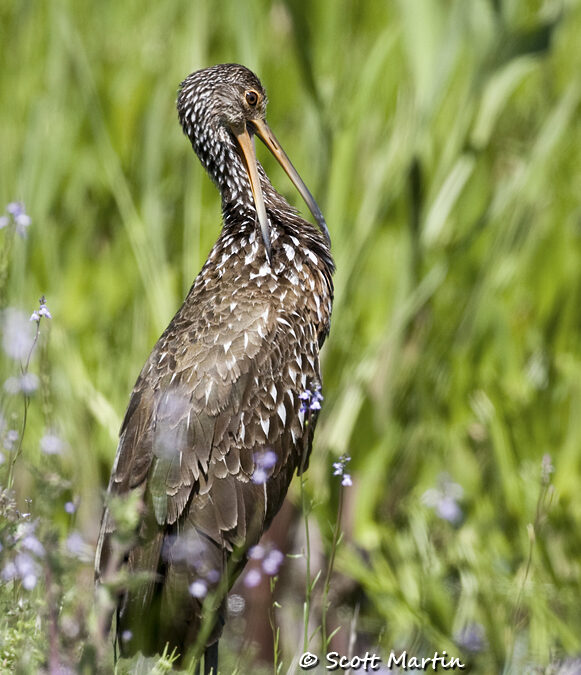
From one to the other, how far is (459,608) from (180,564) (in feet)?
6.55

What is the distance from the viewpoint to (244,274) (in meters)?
3.47

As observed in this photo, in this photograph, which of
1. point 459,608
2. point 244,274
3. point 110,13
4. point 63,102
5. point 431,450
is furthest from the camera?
point 110,13

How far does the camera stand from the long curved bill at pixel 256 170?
11.3 ft

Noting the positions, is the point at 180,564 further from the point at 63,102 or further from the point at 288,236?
the point at 63,102

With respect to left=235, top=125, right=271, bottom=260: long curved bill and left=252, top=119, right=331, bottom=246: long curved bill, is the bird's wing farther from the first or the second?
left=252, top=119, right=331, bottom=246: long curved bill

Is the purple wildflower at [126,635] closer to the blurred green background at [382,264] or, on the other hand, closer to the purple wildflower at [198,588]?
the purple wildflower at [198,588]

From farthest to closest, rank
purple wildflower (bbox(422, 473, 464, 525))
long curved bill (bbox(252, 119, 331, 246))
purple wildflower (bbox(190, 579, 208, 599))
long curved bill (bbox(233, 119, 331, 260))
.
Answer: purple wildflower (bbox(422, 473, 464, 525))
long curved bill (bbox(252, 119, 331, 246))
long curved bill (bbox(233, 119, 331, 260))
purple wildflower (bbox(190, 579, 208, 599))

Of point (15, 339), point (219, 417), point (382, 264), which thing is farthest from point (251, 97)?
point (382, 264)

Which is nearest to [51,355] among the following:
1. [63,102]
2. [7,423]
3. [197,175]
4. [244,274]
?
[197,175]

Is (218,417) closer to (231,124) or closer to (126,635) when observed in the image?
(126,635)

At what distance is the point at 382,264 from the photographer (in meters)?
5.79

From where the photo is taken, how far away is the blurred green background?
4.55 metres

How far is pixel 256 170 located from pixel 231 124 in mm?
224

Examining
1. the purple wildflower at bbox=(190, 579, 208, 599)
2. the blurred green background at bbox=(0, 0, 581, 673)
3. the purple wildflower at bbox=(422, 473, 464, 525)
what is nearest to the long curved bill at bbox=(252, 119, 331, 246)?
the blurred green background at bbox=(0, 0, 581, 673)
